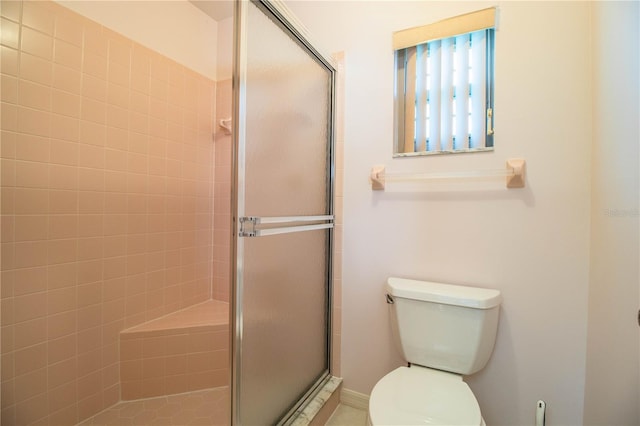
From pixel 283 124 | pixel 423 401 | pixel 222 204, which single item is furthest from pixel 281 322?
pixel 222 204

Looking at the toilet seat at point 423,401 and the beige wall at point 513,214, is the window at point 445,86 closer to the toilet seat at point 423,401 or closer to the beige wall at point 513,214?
the beige wall at point 513,214

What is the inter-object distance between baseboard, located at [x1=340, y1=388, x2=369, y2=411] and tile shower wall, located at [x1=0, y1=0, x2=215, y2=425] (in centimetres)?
121

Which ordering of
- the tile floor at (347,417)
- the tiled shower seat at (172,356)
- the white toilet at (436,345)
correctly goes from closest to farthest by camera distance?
the white toilet at (436,345)
the tile floor at (347,417)
the tiled shower seat at (172,356)

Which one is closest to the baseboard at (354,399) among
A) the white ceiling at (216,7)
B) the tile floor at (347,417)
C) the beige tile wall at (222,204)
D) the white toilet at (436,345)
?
the tile floor at (347,417)

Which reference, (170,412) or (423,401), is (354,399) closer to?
(423,401)

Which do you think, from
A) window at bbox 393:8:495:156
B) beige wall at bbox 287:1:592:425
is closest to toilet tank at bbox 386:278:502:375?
beige wall at bbox 287:1:592:425

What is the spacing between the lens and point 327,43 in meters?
1.58

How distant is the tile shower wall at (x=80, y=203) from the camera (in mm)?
1165

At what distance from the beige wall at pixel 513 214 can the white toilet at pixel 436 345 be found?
0.15 metres

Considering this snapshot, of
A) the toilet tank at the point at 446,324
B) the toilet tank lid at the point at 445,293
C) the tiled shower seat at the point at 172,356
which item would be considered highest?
the toilet tank lid at the point at 445,293

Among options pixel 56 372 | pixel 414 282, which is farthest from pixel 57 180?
pixel 414 282

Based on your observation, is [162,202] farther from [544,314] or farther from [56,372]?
[544,314]

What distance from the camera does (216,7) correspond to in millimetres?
1986

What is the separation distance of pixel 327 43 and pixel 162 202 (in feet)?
4.60
